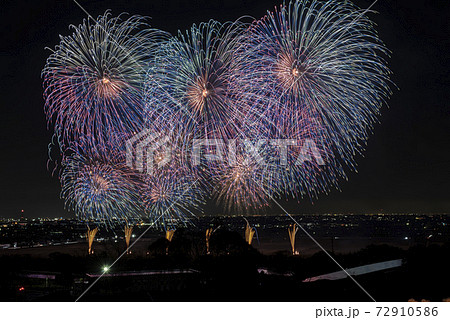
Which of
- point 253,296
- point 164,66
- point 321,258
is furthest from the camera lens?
point 321,258

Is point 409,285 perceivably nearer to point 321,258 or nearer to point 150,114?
point 321,258

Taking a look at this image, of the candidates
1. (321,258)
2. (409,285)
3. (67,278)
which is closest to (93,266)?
(67,278)

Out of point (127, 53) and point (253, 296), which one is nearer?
point (253, 296)

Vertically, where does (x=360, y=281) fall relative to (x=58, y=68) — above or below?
below
